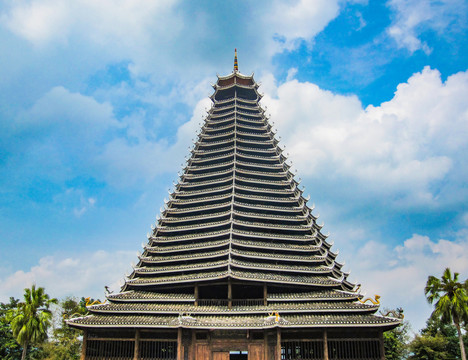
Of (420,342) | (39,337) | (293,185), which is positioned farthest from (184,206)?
(420,342)

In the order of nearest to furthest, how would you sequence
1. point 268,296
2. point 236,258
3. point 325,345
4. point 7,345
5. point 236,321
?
point 325,345 < point 236,321 < point 268,296 < point 236,258 < point 7,345

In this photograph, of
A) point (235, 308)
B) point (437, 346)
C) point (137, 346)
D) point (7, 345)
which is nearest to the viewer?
point (137, 346)

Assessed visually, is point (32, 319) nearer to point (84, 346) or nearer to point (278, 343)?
point (84, 346)

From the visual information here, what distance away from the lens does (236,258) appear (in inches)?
1328

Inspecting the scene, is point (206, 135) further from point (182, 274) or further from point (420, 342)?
point (420, 342)

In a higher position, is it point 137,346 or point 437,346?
point 137,346

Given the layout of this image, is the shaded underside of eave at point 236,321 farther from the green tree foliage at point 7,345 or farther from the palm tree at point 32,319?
the green tree foliage at point 7,345

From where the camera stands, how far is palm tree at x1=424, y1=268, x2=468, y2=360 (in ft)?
107

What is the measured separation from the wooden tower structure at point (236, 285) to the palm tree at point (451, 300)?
746cm

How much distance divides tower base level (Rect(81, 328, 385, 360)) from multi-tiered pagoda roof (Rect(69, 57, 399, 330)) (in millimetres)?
1208

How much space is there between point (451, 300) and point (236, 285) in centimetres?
1878

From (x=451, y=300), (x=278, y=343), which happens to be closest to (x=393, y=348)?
(x=451, y=300)

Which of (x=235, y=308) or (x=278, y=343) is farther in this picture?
(x=235, y=308)

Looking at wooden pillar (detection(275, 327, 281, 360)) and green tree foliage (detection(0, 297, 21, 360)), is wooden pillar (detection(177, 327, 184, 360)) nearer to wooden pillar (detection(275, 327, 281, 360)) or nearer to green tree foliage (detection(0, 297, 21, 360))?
wooden pillar (detection(275, 327, 281, 360))
